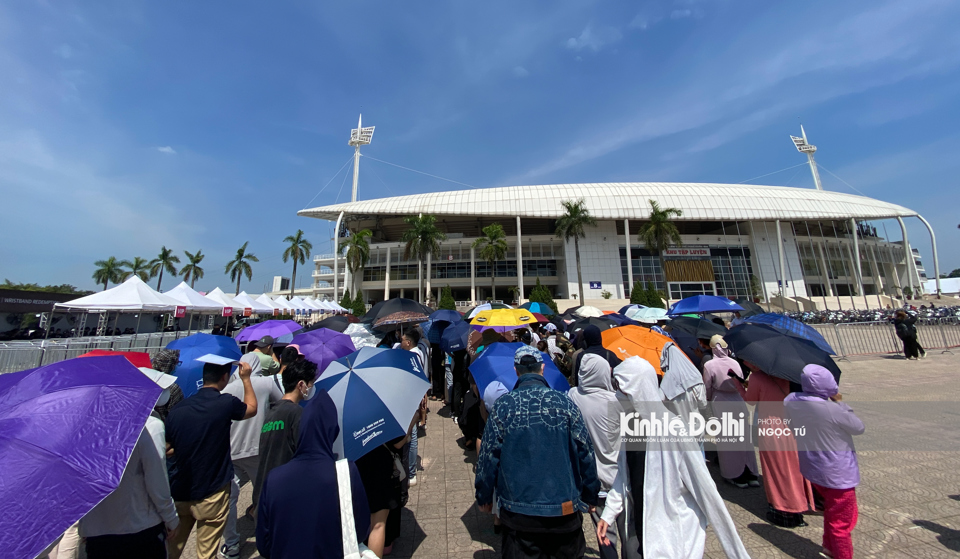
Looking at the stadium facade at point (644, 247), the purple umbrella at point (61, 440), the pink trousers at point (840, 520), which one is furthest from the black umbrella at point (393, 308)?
the stadium facade at point (644, 247)

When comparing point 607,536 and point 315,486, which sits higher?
point 315,486

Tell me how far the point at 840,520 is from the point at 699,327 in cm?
433

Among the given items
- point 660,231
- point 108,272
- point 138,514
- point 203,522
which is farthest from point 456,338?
point 108,272

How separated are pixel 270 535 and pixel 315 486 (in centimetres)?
40

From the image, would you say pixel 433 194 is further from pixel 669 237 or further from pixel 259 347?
pixel 259 347

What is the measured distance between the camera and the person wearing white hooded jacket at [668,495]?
2738 mm

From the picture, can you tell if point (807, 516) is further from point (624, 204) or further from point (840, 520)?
point (624, 204)

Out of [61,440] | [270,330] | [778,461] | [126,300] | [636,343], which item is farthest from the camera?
[126,300]

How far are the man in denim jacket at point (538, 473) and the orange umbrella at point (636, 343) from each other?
102 inches

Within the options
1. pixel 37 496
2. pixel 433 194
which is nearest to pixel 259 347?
pixel 37 496

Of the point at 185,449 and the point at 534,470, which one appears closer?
the point at 534,470

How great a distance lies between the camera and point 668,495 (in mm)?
2838

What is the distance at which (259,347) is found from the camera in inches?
219

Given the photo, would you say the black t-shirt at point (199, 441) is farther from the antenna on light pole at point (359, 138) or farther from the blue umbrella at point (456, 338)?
the antenna on light pole at point (359, 138)
